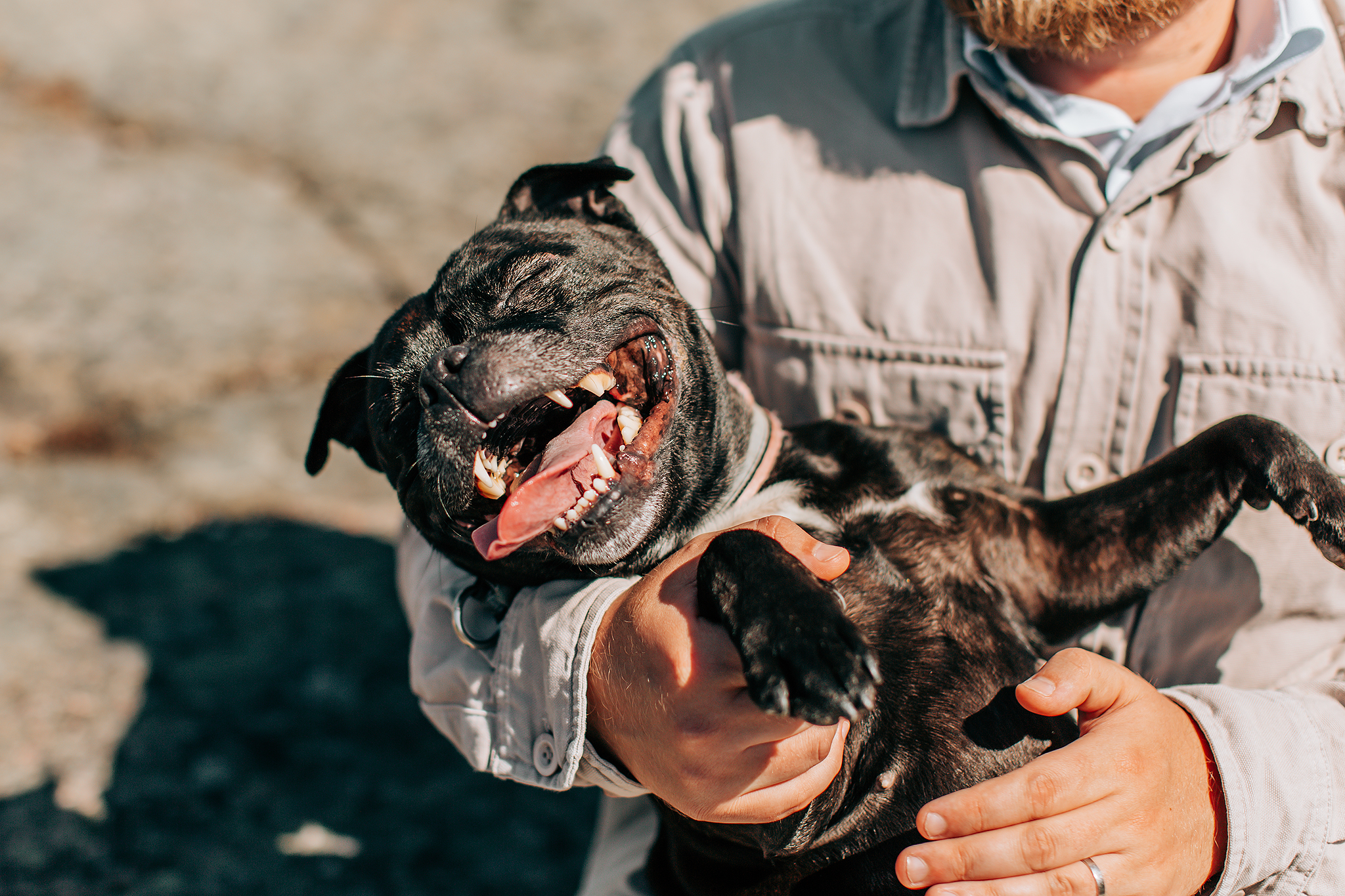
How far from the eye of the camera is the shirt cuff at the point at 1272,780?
186 cm

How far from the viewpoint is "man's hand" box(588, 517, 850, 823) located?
1751 mm

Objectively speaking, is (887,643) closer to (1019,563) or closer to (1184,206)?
(1019,563)

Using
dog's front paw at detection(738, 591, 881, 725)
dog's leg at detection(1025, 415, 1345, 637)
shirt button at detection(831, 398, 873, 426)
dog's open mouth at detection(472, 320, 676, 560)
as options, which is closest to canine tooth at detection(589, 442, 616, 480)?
dog's open mouth at detection(472, 320, 676, 560)

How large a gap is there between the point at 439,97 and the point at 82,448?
12.4ft

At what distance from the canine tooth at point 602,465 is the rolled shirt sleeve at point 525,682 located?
277 mm

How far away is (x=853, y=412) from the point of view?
104 inches

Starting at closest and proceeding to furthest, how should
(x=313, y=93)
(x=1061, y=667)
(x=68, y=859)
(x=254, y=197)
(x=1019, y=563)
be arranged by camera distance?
1. (x=1061, y=667)
2. (x=1019, y=563)
3. (x=68, y=859)
4. (x=254, y=197)
5. (x=313, y=93)

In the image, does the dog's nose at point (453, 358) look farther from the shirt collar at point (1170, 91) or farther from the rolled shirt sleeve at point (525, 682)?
the shirt collar at point (1170, 91)

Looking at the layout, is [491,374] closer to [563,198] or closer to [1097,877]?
[563,198]

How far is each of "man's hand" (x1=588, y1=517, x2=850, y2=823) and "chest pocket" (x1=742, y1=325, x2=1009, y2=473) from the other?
30.1 inches

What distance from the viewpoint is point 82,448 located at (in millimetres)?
4488

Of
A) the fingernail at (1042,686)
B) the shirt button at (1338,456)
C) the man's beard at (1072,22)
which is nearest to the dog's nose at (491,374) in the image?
the fingernail at (1042,686)

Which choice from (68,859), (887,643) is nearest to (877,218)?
(887,643)

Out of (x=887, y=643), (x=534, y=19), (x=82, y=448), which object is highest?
(x=534, y=19)
